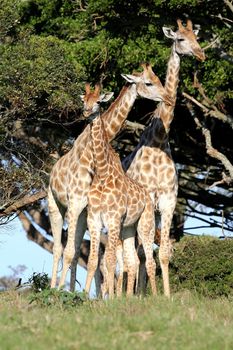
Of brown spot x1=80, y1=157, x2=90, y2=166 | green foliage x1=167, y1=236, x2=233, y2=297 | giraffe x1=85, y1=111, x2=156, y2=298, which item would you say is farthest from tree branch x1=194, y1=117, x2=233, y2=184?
brown spot x1=80, y1=157, x2=90, y2=166

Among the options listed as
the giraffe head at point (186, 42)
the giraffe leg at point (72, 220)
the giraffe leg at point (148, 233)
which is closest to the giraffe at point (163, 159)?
the giraffe head at point (186, 42)

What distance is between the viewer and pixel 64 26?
848 inches

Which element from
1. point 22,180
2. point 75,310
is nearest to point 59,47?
point 22,180

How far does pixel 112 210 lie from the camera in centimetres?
1362

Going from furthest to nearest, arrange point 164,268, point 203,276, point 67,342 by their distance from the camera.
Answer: point 203,276, point 164,268, point 67,342

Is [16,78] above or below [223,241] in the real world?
above

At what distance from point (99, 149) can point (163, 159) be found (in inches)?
62.7

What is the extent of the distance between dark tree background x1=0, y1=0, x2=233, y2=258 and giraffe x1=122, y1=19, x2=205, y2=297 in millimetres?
2750

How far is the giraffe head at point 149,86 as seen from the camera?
1445cm

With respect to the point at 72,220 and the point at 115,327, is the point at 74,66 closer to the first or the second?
the point at 72,220

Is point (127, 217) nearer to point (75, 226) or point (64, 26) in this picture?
point (75, 226)

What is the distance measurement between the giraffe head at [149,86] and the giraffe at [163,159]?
15.0 inches

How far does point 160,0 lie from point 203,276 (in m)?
5.44

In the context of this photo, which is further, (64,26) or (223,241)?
(64,26)
